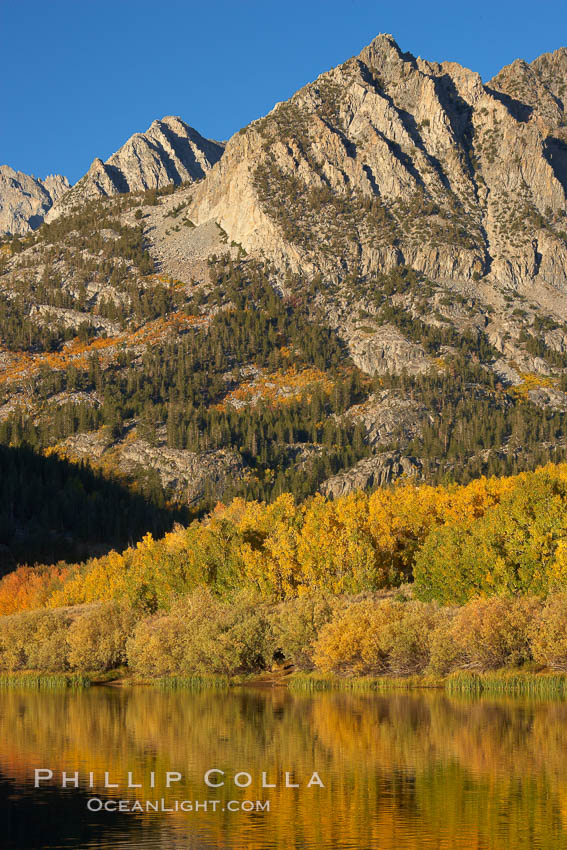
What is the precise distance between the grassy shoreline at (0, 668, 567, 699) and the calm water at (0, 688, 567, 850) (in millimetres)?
5445

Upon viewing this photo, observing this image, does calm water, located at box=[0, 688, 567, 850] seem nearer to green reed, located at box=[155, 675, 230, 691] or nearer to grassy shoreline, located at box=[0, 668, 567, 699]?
grassy shoreline, located at box=[0, 668, 567, 699]

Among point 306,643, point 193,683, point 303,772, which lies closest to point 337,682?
point 306,643

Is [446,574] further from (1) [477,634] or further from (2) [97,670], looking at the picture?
(2) [97,670]

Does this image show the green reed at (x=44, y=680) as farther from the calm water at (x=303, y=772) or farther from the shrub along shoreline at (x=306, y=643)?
the calm water at (x=303, y=772)

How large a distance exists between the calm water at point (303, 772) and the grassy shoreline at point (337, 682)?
545 centimetres

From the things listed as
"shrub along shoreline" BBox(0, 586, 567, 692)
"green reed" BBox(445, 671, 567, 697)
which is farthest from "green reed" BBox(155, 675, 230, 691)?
"green reed" BBox(445, 671, 567, 697)

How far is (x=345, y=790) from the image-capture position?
4434cm

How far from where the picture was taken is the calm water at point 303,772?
37.5m

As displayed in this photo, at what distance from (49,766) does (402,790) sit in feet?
64.9

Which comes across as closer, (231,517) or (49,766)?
(49,766)

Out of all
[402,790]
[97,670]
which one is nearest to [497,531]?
[97,670]

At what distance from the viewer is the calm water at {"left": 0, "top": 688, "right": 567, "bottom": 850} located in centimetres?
3750

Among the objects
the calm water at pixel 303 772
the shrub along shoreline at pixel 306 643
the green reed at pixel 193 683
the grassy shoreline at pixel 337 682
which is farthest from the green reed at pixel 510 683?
the green reed at pixel 193 683

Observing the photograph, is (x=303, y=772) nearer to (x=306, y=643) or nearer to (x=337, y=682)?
(x=337, y=682)
